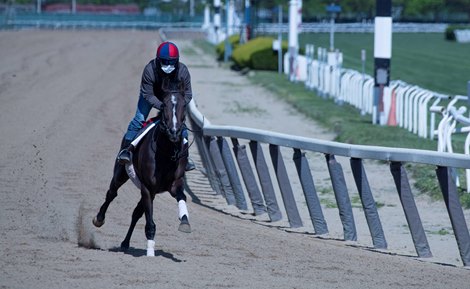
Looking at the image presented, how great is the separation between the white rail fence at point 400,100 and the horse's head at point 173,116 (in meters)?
4.94

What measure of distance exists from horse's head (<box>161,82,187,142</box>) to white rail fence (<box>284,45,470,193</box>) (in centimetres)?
494

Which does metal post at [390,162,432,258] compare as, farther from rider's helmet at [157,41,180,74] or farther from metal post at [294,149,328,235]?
rider's helmet at [157,41,180,74]

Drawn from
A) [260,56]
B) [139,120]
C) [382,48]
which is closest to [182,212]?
[139,120]

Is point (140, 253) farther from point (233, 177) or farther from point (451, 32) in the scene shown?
point (451, 32)

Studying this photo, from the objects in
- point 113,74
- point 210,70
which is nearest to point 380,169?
point 113,74

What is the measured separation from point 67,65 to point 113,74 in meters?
3.48

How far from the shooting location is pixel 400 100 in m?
20.8

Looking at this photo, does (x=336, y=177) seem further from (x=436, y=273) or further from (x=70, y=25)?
(x=70, y=25)

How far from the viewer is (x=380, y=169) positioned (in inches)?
632

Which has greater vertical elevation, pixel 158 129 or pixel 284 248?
pixel 158 129

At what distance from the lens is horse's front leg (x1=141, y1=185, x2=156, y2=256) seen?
9016 millimetres

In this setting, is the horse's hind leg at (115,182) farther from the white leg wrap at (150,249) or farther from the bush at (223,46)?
the bush at (223,46)

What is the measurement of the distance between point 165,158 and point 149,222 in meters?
0.51

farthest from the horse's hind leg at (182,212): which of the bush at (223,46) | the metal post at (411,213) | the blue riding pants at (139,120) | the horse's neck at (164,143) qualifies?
the bush at (223,46)
